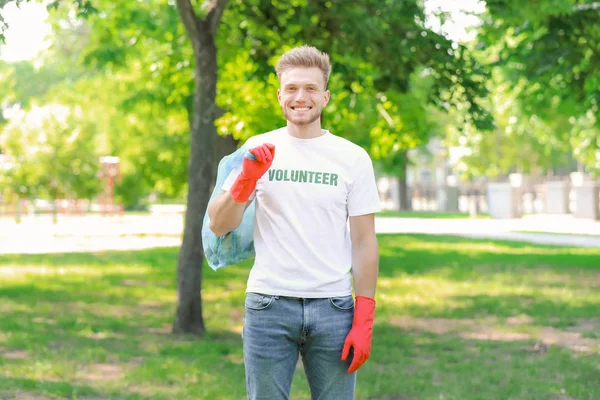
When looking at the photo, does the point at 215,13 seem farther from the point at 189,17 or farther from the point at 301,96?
the point at 301,96

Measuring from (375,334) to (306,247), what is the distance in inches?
259

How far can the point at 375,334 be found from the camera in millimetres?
9625

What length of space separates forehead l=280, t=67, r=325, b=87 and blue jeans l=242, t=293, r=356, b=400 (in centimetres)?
74

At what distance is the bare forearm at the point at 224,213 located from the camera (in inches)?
125

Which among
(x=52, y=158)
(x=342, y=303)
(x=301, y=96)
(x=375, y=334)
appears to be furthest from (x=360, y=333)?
(x=52, y=158)

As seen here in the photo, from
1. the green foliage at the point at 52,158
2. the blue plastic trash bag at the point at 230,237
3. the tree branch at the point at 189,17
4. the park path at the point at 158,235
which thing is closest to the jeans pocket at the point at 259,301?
the blue plastic trash bag at the point at 230,237

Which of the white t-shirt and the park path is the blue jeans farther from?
the park path

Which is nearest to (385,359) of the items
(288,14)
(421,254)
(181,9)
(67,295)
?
(181,9)

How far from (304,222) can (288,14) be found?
8.51 m

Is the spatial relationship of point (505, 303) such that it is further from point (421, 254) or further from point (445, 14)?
point (421, 254)

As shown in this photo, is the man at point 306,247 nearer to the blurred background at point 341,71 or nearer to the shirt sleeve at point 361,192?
the shirt sleeve at point 361,192

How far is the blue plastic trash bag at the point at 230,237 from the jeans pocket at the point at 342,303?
36 cm

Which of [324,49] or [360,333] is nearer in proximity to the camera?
[360,333]

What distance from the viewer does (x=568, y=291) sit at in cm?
1303
